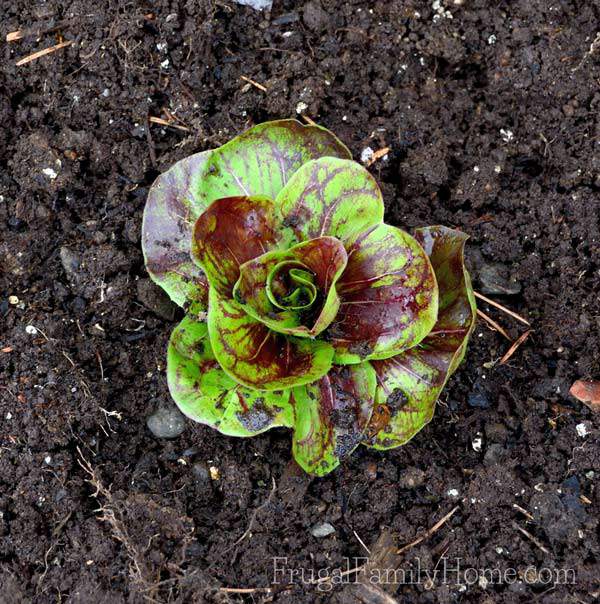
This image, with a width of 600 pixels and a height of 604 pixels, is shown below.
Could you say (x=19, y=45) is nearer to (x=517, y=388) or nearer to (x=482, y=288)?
(x=482, y=288)

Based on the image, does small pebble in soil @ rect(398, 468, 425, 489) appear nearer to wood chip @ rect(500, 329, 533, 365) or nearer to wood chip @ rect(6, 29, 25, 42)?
wood chip @ rect(500, 329, 533, 365)

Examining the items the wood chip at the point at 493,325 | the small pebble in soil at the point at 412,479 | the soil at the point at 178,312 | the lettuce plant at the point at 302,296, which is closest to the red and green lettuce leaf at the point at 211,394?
the lettuce plant at the point at 302,296

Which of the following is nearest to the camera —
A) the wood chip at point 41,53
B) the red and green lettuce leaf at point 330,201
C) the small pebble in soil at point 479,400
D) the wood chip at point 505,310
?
the red and green lettuce leaf at point 330,201

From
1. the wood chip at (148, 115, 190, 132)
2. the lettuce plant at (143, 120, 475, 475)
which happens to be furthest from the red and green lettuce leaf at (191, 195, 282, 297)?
the wood chip at (148, 115, 190, 132)

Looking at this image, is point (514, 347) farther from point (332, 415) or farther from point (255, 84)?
point (255, 84)

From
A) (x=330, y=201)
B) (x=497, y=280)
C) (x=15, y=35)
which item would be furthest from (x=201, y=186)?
(x=497, y=280)

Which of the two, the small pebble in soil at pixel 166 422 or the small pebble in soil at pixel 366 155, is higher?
the small pebble in soil at pixel 366 155

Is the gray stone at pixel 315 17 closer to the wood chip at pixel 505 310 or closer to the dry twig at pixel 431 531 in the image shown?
the wood chip at pixel 505 310
